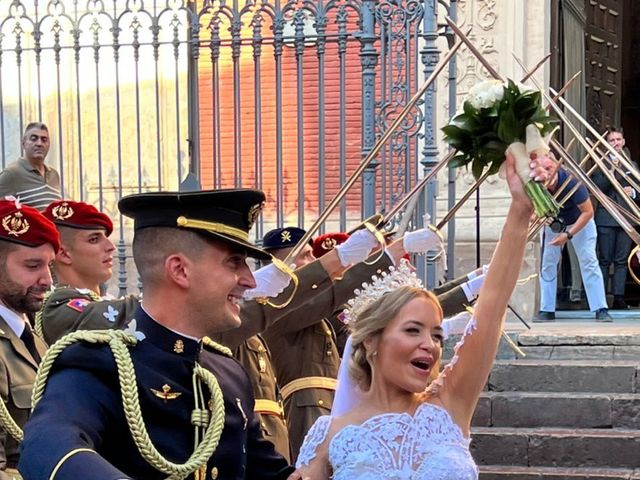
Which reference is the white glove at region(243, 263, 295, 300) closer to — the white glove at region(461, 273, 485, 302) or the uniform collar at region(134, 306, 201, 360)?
the white glove at region(461, 273, 485, 302)

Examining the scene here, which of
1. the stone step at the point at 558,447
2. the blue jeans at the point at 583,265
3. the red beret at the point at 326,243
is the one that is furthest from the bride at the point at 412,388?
the blue jeans at the point at 583,265

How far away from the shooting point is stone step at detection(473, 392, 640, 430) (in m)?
6.65

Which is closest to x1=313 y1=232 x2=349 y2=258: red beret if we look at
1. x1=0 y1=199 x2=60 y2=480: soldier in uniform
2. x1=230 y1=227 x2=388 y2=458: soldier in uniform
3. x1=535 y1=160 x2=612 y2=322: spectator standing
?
x1=230 y1=227 x2=388 y2=458: soldier in uniform

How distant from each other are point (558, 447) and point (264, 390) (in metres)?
2.61

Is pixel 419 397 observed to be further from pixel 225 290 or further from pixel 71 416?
pixel 71 416

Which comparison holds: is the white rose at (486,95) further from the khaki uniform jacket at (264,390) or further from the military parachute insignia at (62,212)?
the military parachute insignia at (62,212)

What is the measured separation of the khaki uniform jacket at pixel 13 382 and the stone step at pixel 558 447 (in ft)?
12.0

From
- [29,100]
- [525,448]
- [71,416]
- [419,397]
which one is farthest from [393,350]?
[29,100]

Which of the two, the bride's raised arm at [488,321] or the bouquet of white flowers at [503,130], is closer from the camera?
the bouquet of white flowers at [503,130]

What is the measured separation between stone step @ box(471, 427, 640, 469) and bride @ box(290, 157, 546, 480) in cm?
331

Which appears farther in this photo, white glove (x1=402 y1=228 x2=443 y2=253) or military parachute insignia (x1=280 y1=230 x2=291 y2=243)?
military parachute insignia (x1=280 y1=230 x2=291 y2=243)

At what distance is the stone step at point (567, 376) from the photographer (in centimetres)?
690

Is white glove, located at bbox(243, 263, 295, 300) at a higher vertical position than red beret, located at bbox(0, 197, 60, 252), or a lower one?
lower

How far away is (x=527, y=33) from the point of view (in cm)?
959
